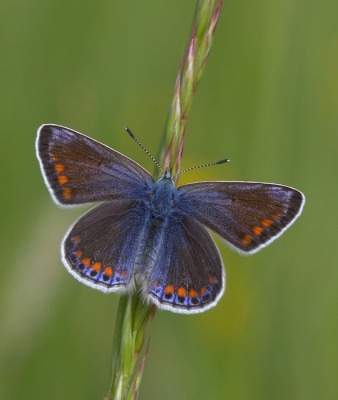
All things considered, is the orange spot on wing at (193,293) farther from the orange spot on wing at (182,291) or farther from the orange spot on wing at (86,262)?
the orange spot on wing at (86,262)

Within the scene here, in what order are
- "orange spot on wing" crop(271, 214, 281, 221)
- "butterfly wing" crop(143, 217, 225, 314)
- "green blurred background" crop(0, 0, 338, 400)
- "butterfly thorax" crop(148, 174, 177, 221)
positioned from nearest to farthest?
1. "butterfly wing" crop(143, 217, 225, 314)
2. "orange spot on wing" crop(271, 214, 281, 221)
3. "butterfly thorax" crop(148, 174, 177, 221)
4. "green blurred background" crop(0, 0, 338, 400)

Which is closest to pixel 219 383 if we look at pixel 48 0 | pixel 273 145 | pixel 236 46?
pixel 273 145

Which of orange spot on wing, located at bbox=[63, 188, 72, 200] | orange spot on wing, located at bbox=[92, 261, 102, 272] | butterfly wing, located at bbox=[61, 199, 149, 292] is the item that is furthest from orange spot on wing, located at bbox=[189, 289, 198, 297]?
orange spot on wing, located at bbox=[63, 188, 72, 200]

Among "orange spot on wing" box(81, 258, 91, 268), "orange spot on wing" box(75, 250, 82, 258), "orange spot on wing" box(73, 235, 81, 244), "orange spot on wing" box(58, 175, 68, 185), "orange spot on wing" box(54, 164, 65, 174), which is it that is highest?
"orange spot on wing" box(54, 164, 65, 174)

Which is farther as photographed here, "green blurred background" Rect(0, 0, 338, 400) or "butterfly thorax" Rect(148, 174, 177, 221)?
"green blurred background" Rect(0, 0, 338, 400)

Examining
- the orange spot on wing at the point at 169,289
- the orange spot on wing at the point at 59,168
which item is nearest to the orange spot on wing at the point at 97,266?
the orange spot on wing at the point at 169,289

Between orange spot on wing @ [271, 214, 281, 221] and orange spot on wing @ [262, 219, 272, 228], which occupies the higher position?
orange spot on wing @ [271, 214, 281, 221]

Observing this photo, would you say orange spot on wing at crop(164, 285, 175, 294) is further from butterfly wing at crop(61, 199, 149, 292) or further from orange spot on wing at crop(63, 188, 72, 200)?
orange spot on wing at crop(63, 188, 72, 200)
